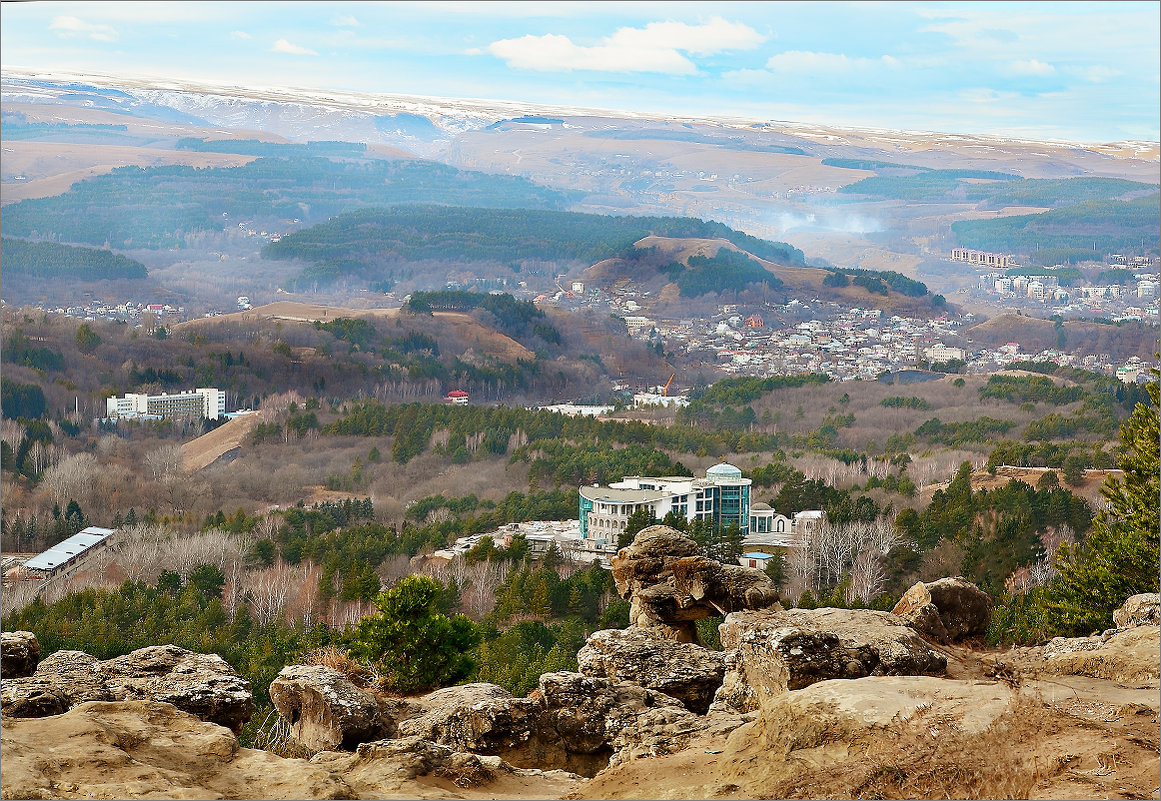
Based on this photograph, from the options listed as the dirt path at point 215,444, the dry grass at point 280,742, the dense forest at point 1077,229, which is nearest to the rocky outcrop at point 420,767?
the dry grass at point 280,742

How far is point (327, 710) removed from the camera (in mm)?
11469

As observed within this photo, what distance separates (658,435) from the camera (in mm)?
54062

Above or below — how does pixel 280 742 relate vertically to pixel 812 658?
below

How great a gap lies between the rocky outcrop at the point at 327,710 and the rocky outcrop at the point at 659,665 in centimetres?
236

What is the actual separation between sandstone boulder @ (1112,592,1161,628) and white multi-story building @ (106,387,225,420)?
5833 centimetres

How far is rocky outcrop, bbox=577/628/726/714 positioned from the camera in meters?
13.0

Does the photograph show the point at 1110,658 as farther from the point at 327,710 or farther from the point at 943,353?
the point at 943,353

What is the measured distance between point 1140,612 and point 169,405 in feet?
200

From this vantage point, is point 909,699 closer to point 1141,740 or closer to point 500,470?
point 1141,740

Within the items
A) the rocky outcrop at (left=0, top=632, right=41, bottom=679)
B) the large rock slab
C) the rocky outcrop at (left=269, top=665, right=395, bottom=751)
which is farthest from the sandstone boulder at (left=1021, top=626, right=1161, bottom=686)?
the rocky outcrop at (left=0, top=632, right=41, bottom=679)

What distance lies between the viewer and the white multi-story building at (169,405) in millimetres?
66625

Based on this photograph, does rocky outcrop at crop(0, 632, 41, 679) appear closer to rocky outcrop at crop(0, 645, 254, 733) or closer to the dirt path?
rocky outcrop at crop(0, 645, 254, 733)

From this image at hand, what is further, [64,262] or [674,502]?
[64,262]

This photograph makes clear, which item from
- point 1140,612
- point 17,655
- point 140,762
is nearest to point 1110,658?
point 1140,612
